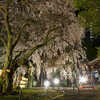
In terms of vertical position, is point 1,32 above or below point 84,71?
above

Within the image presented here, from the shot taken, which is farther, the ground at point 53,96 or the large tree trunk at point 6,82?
the large tree trunk at point 6,82

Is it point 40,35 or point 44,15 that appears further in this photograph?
point 40,35

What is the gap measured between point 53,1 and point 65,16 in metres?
1.63

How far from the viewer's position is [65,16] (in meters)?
8.62

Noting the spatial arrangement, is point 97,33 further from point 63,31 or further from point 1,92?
point 1,92

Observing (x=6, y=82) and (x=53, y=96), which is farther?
(x=53, y=96)

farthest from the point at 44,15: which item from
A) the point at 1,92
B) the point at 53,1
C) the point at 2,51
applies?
the point at 1,92

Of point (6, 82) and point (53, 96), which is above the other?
point (6, 82)

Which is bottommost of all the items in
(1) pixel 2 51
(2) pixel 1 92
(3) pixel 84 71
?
(2) pixel 1 92

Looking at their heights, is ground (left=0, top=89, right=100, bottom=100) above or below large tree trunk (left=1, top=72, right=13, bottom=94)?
below

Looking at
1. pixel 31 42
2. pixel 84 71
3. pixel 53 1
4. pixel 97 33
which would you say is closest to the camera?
pixel 97 33

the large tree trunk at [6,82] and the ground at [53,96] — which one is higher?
the large tree trunk at [6,82]

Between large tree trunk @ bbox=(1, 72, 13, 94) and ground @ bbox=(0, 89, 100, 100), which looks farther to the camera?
large tree trunk @ bbox=(1, 72, 13, 94)

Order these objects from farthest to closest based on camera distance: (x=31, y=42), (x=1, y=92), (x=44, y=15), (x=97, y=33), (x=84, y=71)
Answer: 1. (x=84, y=71)
2. (x=31, y=42)
3. (x=44, y=15)
4. (x=97, y=33)
5. (x=1, y=92)
